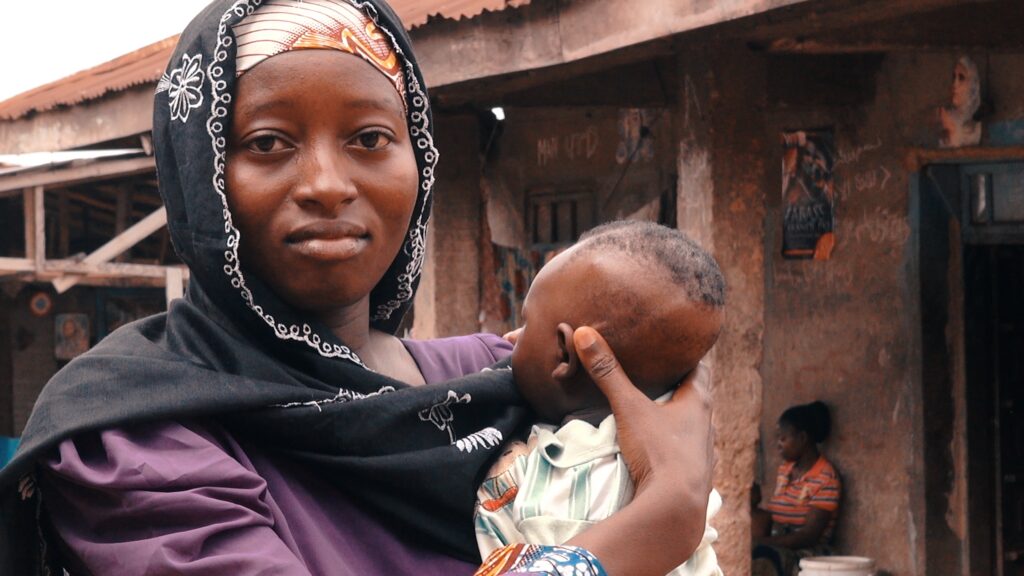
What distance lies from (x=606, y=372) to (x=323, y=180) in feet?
1.48

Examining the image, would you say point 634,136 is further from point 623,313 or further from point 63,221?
point 623,313

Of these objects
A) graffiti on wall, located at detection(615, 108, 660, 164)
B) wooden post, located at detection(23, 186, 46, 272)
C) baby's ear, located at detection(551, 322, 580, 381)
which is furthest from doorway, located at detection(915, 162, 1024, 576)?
wooden post, located at detection(23, 186, 46, 272)

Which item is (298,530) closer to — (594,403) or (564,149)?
(594,403)

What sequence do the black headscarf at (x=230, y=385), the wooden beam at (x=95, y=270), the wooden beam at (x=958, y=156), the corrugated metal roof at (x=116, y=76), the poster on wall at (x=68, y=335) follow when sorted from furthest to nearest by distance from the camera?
the poster on wall at (x=68, y=335) → the wooden beam at (x=95, y=270) → the wooden beam at (x=958, y=156) → the corrugated metal roof at (x=116, y=76) → the black headscarf at (x=230, y=385)

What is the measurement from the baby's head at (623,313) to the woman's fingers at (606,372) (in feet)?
0.12

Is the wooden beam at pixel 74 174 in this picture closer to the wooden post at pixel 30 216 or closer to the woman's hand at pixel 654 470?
the wooden post at pixel 30 216

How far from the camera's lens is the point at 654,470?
1758 mm

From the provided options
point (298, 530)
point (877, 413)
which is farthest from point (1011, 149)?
point (298, 530)

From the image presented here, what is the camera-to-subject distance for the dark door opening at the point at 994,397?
6.69 metres

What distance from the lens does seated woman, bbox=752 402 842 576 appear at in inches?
282

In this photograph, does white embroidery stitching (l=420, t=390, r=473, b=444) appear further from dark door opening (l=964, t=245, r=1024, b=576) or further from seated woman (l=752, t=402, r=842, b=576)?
seated woman (l=752, t=402, r=842, b=576)

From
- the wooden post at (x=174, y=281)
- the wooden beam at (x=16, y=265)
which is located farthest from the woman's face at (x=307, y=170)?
the wooden post at (x=174, y=281)

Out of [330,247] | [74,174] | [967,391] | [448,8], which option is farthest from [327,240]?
[74,174]

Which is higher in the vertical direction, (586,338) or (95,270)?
(95,270)
